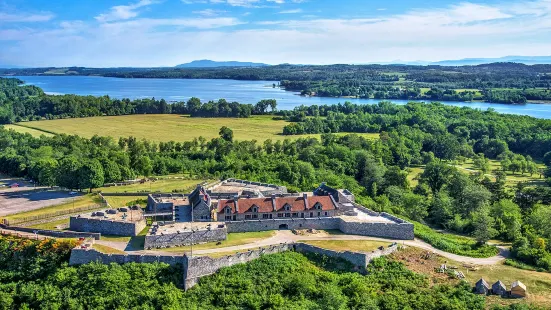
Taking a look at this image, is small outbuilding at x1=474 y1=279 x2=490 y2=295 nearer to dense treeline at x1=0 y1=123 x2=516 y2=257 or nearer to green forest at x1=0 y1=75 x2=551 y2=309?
green forest at x1=0 y1=75 x2=551 y2=309

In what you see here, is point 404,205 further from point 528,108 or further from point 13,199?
point 528,108

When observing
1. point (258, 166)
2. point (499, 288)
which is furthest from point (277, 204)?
point (258, 166)

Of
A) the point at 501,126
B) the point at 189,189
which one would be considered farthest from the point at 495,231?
the point at 501,126

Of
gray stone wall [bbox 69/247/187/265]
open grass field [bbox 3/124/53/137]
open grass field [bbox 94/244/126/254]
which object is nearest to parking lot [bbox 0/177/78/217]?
open grass field [bbox 94/244/126/254]

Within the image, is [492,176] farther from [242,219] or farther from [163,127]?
[163,127]

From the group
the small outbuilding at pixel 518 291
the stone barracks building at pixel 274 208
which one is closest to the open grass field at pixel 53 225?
the stone barracks building at pixel 274 208

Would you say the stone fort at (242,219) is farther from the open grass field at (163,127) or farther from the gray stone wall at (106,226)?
the open grass field at (163,127)
